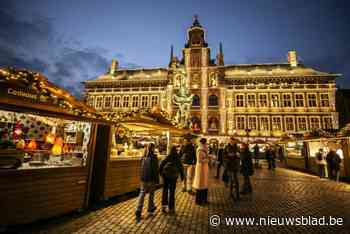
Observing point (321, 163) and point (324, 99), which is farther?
point (324, 99)

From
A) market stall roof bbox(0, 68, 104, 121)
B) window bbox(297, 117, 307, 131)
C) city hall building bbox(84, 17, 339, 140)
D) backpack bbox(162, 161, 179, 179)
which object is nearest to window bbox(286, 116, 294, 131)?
city hall building bbox(84, 17, 339, 140)

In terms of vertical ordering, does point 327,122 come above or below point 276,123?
above

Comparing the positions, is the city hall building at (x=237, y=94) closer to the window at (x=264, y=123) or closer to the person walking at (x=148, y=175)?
the window at (x=264, y=123)

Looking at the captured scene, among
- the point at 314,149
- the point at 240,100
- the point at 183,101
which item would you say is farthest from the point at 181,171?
the point at 240,100

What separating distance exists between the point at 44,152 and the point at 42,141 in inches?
84.0

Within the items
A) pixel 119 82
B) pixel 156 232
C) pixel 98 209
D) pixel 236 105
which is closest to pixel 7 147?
pixel 98 209

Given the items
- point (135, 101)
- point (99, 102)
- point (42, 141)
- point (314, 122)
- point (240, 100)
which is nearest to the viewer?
point (42, 141)

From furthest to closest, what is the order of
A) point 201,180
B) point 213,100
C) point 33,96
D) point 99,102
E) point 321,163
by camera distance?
point 99,102, point 213,100, point 321,163, point 201,180, point 33,96

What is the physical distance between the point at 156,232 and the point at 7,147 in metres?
3.78

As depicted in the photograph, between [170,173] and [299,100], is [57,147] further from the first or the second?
[299,100]

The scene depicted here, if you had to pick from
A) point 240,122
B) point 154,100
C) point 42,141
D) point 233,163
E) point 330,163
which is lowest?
point 330,163

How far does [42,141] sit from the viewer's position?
5.78 meters

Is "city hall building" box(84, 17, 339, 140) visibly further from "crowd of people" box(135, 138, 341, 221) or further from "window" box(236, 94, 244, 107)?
"crowd of people" box(135, 138, 341, 221)

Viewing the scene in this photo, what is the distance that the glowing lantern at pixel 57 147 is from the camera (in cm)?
438
